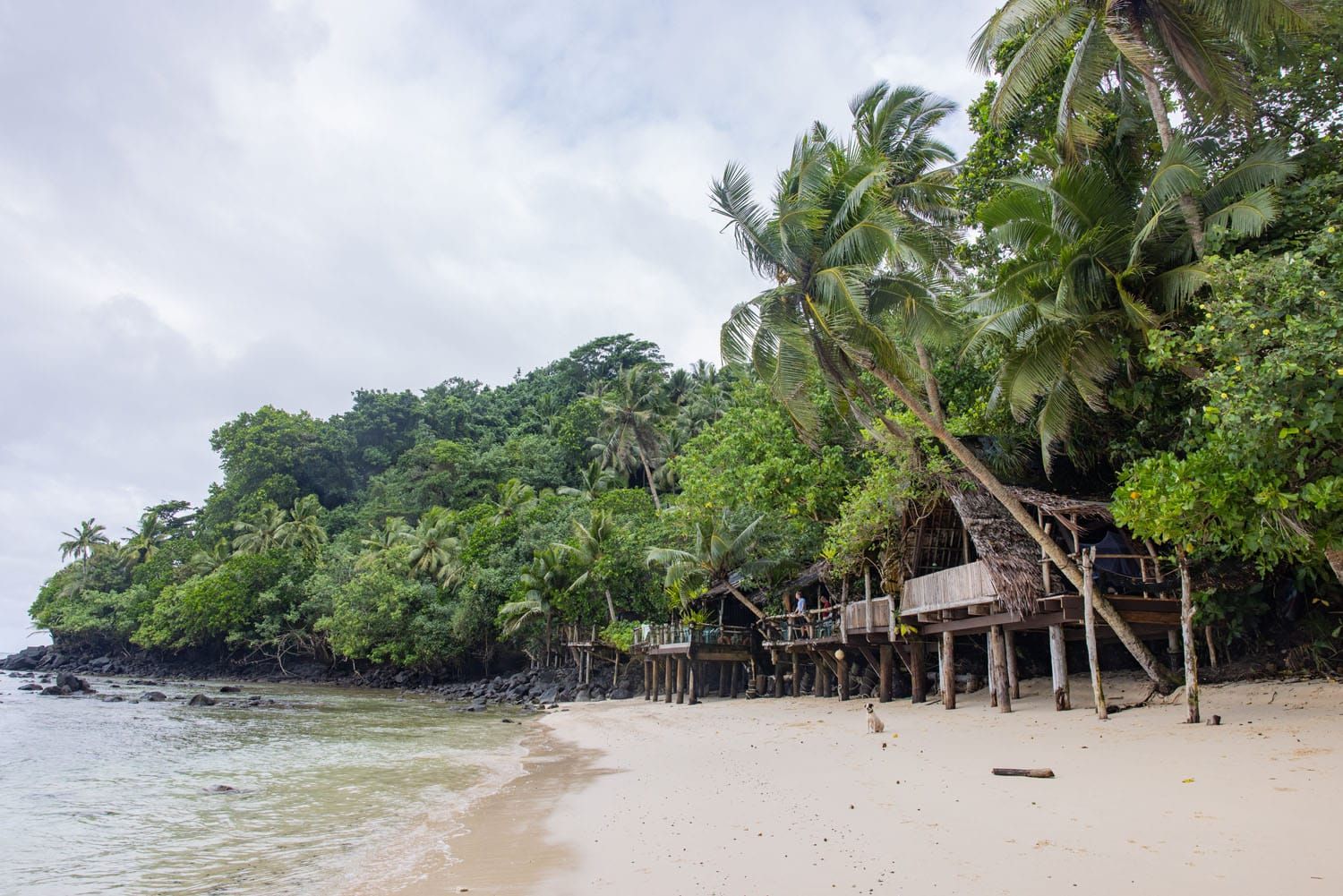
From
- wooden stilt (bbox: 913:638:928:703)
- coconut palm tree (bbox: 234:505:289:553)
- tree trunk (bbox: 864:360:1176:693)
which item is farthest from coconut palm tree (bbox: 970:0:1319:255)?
coconut palm tree (bbox: 234:505:289:553)

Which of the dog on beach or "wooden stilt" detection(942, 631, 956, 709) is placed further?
"wooden stilt" detection(942, 631, 956, 709)

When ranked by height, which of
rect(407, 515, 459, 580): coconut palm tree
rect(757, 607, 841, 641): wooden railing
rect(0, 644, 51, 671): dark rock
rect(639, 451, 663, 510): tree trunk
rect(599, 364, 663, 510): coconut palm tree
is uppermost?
rect(599, 364, 663, 510): coconut palm tree

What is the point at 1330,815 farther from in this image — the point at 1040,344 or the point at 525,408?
the point at 525,408

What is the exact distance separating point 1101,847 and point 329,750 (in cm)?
1554

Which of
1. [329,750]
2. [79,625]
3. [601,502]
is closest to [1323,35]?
[329,750]

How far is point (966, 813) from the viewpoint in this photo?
653 centimetres

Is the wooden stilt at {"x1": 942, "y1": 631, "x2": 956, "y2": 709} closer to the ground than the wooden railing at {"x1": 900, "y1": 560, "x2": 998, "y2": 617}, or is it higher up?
closer to the ground

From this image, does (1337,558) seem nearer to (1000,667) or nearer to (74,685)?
(1000,667)

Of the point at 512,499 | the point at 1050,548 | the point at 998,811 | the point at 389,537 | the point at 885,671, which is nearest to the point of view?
the point at 998,811

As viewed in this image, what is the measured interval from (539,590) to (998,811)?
95.1 feet

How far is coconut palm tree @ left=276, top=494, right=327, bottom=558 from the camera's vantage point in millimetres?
50969

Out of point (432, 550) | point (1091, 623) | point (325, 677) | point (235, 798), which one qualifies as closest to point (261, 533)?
point (325, 677)

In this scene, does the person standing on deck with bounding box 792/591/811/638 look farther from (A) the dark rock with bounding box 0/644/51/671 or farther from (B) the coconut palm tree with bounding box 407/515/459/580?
(A) the dark rock with bounding box 0/644/51/671

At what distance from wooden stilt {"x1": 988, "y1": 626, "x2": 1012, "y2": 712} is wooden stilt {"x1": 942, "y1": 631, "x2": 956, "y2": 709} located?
4.34 ft
